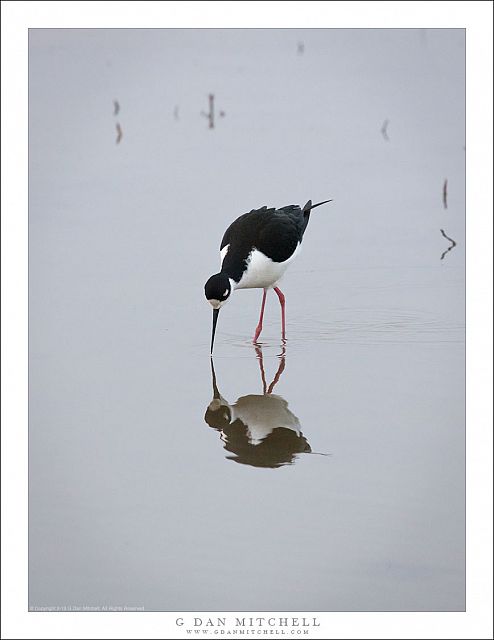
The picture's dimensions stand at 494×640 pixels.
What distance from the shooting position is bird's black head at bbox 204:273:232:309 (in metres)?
6.37

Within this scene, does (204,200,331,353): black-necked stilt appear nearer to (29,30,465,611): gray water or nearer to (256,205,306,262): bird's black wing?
(256,205,306,262): bird's black wing

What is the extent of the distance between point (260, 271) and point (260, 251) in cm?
13

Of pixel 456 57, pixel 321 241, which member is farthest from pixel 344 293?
pixel 456 57

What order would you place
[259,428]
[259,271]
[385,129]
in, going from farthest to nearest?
[385,129]
[259,271]
[259,428]

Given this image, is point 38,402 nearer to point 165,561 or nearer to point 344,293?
point 165,561

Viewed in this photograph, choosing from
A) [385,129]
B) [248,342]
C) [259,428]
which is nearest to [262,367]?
[248,342]

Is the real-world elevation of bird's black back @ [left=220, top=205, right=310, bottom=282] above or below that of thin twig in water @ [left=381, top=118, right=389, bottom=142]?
below

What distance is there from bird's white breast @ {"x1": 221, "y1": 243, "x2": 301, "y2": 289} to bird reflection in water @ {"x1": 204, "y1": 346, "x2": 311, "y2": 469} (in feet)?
3.29

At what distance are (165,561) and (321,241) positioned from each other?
16.2ft

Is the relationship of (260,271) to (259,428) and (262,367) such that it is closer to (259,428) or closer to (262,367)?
(262,367)

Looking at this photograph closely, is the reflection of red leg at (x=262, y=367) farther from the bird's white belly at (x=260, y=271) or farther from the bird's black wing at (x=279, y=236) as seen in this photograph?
the bird's black wing at (x=279, y=236)

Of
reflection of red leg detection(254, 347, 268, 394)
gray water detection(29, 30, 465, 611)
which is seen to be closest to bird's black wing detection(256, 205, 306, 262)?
gray water detection(29, 30, 465, 611)

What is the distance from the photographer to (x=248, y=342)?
263 inches

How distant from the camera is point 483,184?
538cm
